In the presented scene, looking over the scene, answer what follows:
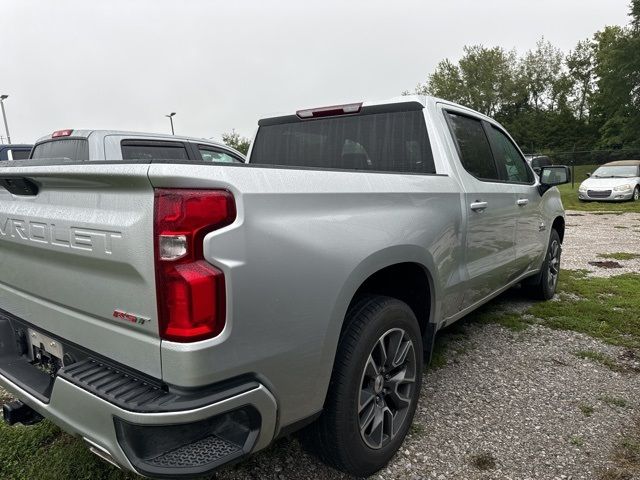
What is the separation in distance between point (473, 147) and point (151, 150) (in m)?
4.20

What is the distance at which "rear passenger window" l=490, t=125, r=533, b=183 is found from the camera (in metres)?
3.81

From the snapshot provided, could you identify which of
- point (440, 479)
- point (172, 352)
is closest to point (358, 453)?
point (440, 479)

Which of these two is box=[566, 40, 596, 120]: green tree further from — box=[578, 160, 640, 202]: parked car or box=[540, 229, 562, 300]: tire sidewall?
box=[540, 229, 562, 300]: tire sidewall

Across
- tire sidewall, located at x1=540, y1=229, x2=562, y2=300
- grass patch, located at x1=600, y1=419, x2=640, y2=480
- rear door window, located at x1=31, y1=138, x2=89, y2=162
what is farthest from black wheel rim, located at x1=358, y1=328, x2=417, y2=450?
rear door window, located at x1=31, y1=138, x2=89, y2=162

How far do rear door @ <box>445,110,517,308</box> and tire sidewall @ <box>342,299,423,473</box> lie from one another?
855mm

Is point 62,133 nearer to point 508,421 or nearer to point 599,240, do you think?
point 508,421

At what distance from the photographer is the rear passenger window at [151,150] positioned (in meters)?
5.74

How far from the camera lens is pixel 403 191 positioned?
2357 millimetres

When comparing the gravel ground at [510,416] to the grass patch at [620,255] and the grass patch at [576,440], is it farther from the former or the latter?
the grass patch at [620,255]

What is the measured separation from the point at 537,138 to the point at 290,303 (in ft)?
193

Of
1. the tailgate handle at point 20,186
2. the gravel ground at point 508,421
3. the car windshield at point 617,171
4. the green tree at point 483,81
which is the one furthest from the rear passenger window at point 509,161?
the green tree at point 483,81

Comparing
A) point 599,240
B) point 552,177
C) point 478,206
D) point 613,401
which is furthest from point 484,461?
point 599,240

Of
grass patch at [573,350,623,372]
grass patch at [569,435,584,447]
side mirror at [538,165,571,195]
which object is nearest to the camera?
grass patch at [569,435,584,447]

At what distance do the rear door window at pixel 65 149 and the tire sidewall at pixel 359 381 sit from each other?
4.45 metres
